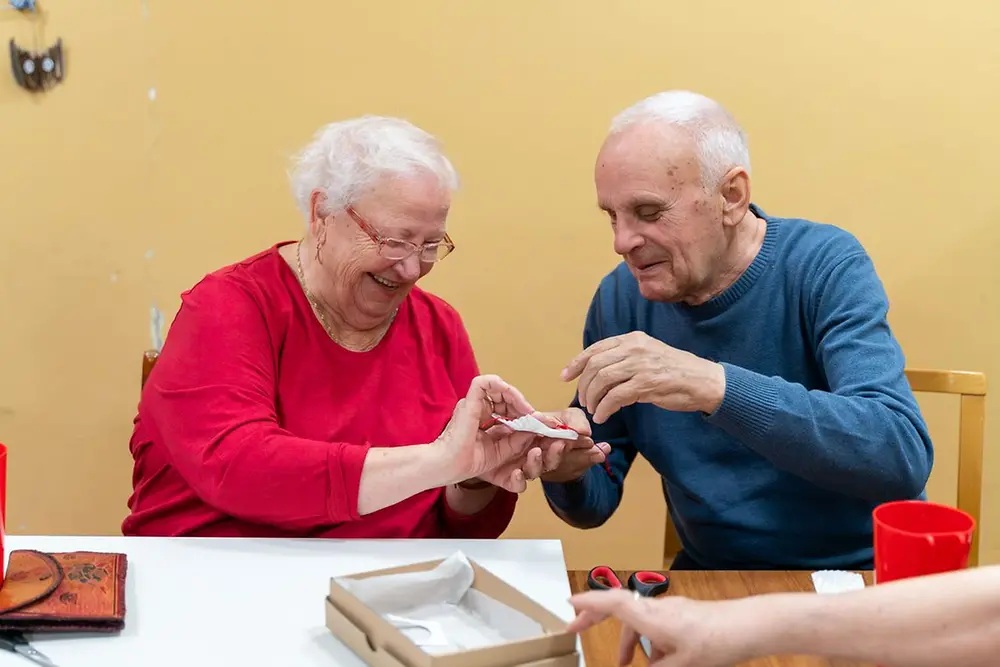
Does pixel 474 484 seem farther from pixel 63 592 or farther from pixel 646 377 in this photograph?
pixel 63 592

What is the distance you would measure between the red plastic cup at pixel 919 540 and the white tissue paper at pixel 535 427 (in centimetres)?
59

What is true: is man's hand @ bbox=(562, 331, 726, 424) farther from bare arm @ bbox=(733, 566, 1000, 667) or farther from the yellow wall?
the yellow wall

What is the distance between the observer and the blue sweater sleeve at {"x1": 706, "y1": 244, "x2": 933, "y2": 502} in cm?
165

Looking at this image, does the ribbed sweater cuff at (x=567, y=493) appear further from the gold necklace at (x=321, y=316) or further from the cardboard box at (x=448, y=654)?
the cardboard box at (x=448, y=654)

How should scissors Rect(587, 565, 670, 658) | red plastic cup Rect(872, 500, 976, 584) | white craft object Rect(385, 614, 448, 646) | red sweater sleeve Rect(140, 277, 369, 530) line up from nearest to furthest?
red plastic cup Rect(872, 500, 976, 584) < white craft object Rect(385, 614, 448, 646) < scissors Rect(587, 565, 670, 658) < red sweater sleeve Rect(140, 277, 369, 530)

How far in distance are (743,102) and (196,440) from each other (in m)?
1.62

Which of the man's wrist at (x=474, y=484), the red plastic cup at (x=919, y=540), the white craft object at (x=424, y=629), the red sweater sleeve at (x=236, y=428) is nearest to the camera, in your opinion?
the red plastic cup at (x=919, y=540)

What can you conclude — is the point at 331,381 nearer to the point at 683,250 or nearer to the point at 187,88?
the point at 683,250

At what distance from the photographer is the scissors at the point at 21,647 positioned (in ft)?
3.90

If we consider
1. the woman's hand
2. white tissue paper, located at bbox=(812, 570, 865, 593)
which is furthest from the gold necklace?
white tissue paper, located at bbox=(812, 570, 865, 593)

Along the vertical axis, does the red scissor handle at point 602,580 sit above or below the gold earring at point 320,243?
below

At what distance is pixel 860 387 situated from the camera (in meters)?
1.75

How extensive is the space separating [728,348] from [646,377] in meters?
0.37

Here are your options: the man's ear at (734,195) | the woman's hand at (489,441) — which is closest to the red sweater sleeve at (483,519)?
the woman's hand at (489,441)
